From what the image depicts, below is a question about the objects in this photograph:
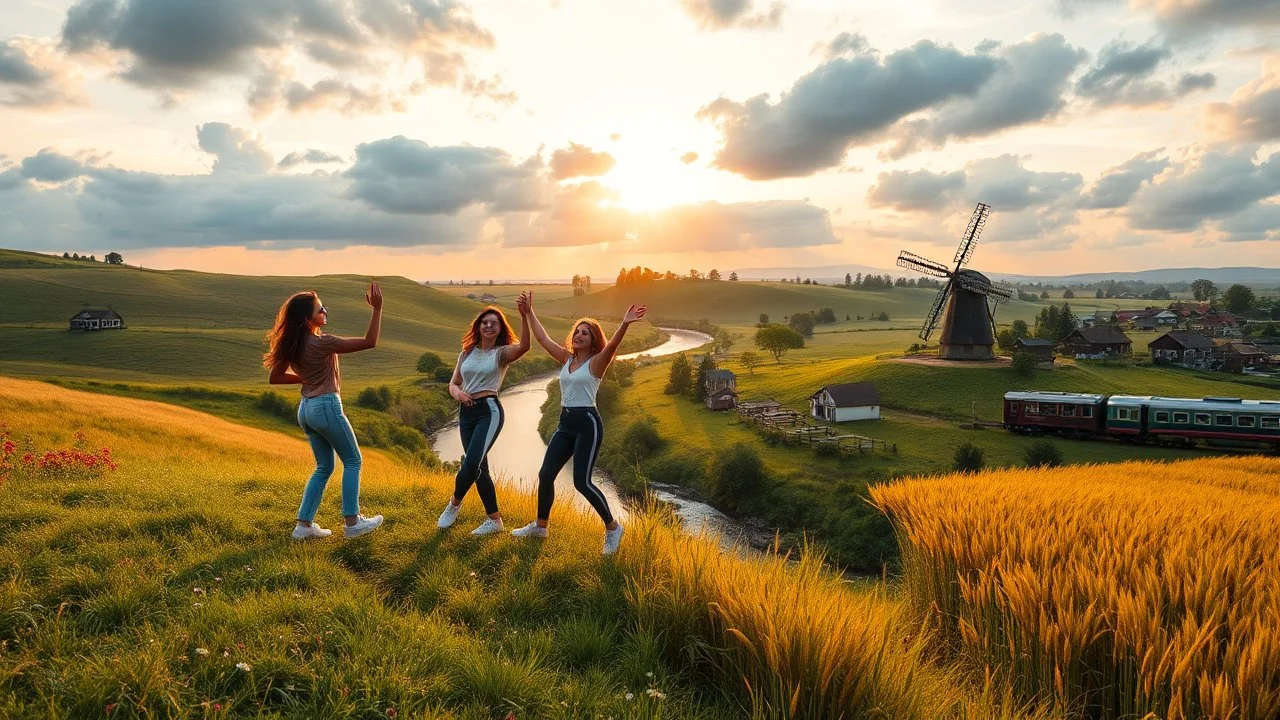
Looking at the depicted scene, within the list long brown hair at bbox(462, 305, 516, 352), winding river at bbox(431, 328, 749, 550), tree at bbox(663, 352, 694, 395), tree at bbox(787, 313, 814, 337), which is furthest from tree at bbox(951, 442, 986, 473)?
tree at bbox(787, 313, 814, 337)

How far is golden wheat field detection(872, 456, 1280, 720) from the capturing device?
3.19m

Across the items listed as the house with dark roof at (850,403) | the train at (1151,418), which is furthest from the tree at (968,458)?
the house with dark roof at (850,403)

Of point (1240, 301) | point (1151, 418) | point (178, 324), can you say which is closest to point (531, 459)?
point (1151, 418)

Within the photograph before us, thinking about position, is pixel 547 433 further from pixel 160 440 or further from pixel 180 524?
pixel 180 524

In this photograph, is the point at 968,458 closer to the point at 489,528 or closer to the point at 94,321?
the point at 489,528

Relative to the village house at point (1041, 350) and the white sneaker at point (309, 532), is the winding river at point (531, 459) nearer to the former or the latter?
the white sneaker at point (309, 532)

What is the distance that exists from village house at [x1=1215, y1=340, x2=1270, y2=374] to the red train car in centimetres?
4247

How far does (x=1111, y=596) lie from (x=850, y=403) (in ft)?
152

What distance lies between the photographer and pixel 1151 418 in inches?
1431

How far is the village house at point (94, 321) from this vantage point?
274 feet

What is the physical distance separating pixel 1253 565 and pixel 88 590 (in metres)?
8.64

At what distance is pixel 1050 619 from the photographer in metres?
3.99

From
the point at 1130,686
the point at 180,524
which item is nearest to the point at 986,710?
the point at 1130,686

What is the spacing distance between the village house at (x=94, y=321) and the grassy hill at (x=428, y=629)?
342ft
